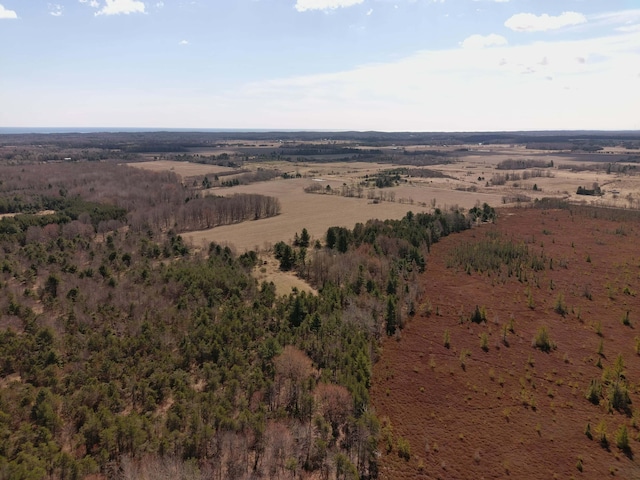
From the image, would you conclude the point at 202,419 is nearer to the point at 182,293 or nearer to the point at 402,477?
the point at 402,477

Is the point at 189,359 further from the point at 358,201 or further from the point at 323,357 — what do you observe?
the point at 358,201

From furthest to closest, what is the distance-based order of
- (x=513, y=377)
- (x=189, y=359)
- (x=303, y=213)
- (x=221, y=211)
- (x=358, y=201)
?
(x=358, y=201)
(x=303, y=213)
(x=221, y=211)
(x=513, y=377)
(x=189, y=359)

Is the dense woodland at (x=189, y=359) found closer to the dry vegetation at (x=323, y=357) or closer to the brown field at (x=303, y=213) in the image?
the dry vegetation at (x=323, y=357)

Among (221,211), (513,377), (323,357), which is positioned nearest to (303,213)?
(221,211)

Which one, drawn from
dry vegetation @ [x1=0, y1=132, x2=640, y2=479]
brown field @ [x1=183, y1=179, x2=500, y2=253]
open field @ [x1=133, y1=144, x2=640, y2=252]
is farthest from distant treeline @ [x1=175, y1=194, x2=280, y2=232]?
dry vegetation @ [x1=0, y1=132, x2=640, y2=479]

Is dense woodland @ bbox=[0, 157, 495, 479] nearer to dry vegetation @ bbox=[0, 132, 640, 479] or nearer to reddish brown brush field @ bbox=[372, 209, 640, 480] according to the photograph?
dry vegetation @ bbox=[0, 132, 640, 479]
